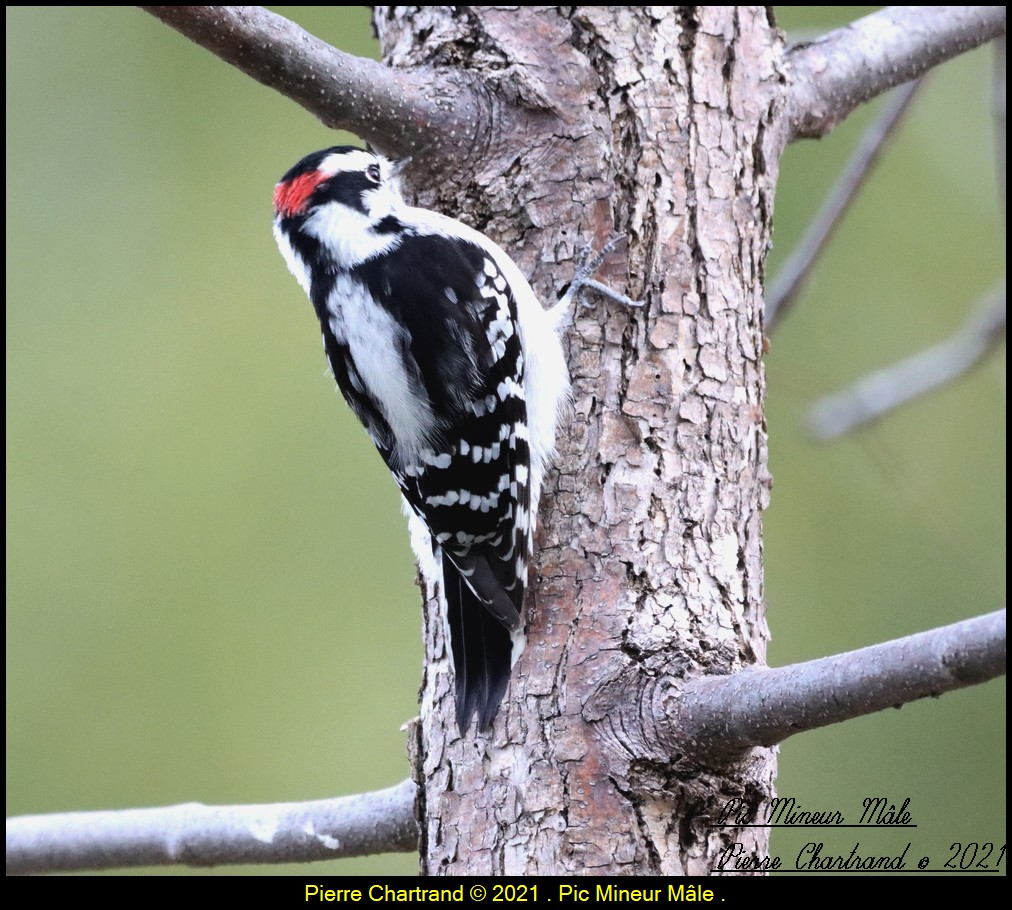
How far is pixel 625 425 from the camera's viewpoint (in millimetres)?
2365

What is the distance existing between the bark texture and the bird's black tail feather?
3 centimetres

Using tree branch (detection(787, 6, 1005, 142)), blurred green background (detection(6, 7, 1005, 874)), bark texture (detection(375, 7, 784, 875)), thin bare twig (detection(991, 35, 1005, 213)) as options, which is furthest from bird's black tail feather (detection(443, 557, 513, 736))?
blurred green background (detection(6, 7, 1005, 874))

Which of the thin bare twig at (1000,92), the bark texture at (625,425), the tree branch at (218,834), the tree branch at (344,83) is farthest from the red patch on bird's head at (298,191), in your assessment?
the thin bare twig at (1000,92)

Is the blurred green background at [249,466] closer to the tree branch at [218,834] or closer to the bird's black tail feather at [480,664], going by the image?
the tree branch at [218,834]

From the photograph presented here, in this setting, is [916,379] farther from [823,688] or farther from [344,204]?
[823,688]

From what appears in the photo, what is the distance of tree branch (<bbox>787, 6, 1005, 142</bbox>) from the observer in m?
2.82

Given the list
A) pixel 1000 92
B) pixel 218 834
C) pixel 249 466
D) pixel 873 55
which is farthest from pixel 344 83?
pixel 249 466

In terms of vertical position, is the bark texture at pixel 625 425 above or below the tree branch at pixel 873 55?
below

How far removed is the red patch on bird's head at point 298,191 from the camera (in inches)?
116

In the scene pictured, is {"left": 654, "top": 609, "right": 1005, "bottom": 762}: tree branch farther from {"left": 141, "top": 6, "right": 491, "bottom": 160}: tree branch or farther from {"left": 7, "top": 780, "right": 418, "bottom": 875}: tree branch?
{"left": 141, "top": 6, "right": 491, "bottom": 160}: tree branch

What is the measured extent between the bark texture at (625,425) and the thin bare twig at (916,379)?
1.00 meters

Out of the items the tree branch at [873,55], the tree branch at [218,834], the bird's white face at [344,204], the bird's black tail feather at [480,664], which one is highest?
the tree branch at [873,55]

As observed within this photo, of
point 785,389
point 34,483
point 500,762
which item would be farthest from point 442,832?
point 34,483

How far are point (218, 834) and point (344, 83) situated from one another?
5.07 feet
